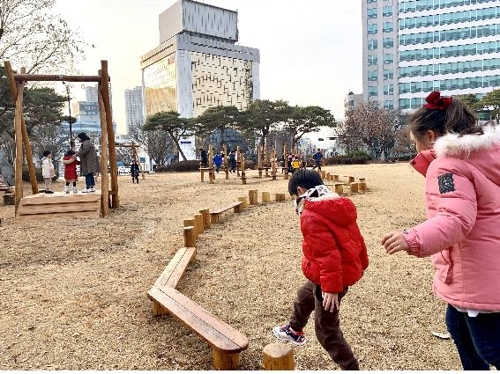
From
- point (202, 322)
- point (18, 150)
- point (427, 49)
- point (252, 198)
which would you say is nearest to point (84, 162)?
point (18, 150)

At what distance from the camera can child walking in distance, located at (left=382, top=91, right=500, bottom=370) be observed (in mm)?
1630

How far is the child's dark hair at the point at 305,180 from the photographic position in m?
2.46

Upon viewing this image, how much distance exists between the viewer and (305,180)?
97.4 inches

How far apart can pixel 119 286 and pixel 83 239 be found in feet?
9.51

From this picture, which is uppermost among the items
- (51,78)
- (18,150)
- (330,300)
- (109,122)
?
(51,78)

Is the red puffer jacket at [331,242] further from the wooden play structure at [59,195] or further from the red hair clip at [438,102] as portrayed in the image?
the wooden play structure at [59,195]

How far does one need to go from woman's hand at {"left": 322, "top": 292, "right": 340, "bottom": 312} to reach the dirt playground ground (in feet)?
2.62

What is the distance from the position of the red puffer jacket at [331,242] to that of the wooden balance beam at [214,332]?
72cm

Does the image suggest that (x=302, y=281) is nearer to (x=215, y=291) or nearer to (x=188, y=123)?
(x=215, y=291)

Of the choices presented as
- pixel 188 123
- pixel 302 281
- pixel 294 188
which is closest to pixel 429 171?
pixel 294 188

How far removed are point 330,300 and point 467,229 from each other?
2.87ft

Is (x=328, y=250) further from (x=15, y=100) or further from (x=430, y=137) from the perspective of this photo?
(x=15, y=100)

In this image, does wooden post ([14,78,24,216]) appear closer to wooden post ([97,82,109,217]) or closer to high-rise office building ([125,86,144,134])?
wooden post ([97,82,109,217])

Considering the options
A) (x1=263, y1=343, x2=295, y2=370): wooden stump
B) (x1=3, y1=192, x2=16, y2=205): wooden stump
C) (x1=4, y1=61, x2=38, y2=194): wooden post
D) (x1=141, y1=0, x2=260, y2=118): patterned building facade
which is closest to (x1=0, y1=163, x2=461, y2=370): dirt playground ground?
(x1=263, y1=343, x2=295, y2=370): wooden stump
